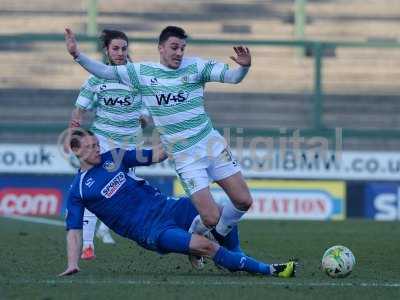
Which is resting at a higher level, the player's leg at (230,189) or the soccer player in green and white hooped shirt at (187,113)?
the soccer player in green and white hooped shirt at (187,113)

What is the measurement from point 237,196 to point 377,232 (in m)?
5.77

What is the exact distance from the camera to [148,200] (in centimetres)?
859

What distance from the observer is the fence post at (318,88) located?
19547 millimetres

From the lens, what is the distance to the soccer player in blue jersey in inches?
321

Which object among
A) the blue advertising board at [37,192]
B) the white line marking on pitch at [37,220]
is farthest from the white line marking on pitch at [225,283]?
the blue advertising board at [37,192]

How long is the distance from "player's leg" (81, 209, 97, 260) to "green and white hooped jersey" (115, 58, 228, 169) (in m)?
1.49

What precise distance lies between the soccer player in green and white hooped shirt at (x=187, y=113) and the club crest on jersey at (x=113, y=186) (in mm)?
552

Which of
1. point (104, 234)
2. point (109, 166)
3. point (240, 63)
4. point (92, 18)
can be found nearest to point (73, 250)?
point (109, 166)

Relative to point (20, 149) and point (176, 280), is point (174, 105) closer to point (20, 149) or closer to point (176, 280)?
point (176, 280)

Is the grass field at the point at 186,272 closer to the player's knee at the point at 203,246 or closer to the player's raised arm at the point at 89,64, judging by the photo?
the player's knee at the point at 203,246

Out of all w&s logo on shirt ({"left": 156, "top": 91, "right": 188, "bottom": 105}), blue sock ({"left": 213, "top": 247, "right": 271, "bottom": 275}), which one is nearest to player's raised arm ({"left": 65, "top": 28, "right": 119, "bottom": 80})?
w&s logo on shirt ({"left": 156, "top": 91, "right": 188, "bottom": 105})

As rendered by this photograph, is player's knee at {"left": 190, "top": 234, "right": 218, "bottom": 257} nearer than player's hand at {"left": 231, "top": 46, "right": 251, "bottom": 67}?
Yes

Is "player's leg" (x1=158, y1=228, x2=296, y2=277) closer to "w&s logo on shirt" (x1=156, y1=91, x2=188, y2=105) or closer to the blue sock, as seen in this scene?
the blue sock

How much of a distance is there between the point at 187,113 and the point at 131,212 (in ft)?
3.00
